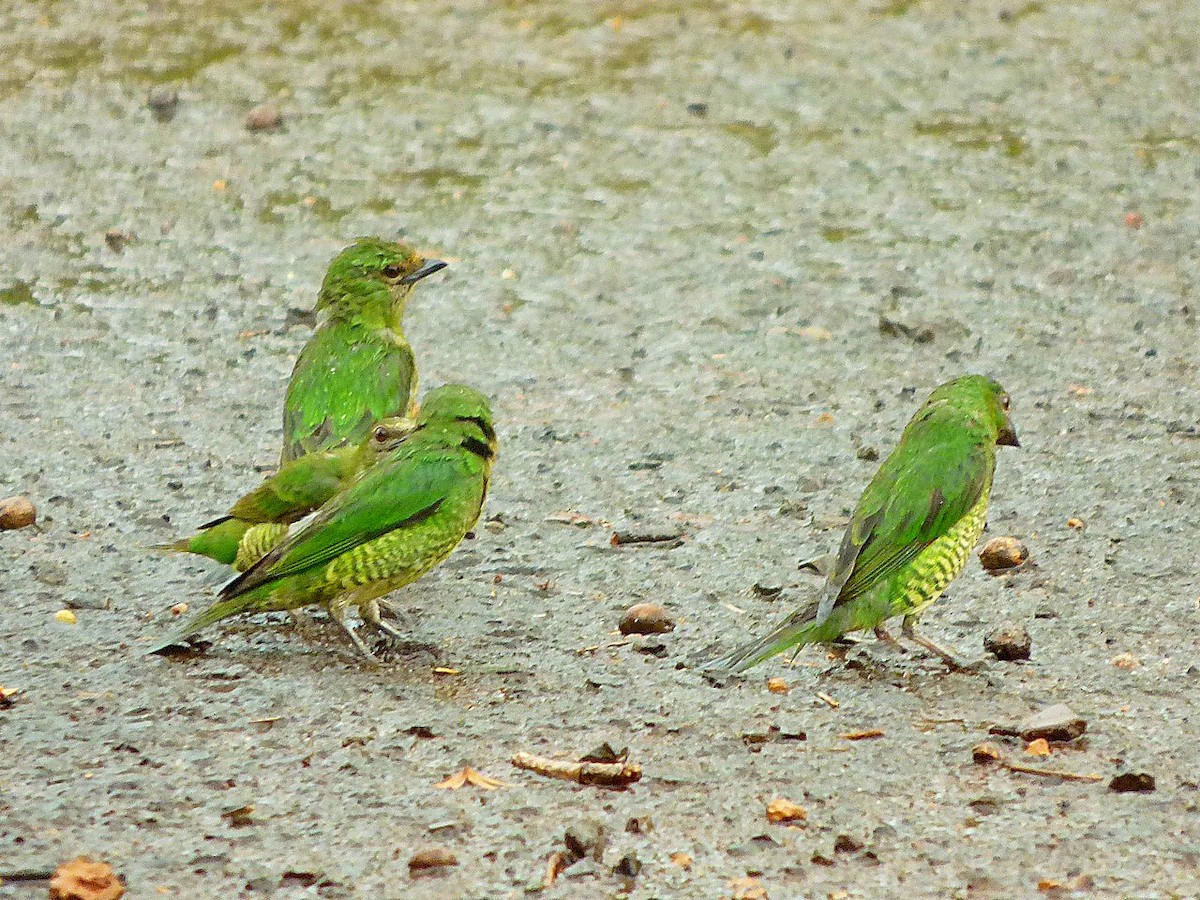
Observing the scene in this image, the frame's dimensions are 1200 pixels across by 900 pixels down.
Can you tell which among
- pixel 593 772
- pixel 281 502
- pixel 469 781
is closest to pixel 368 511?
pixel 281 502

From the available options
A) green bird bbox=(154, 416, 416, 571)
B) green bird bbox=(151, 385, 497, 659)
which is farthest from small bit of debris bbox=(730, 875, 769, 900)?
green bird bbox=(154, 416, 416, 571)

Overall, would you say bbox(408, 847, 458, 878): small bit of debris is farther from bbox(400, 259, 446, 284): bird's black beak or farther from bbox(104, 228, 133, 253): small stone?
bbox(104, 228, 133, 253): small stone

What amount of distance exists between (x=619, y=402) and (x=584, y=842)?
3.30 meters

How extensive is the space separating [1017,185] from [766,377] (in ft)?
8.57

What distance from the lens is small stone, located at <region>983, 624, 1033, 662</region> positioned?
16.5ft

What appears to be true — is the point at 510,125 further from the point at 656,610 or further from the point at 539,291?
the point at 656,610

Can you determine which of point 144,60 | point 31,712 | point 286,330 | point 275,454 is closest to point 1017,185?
point 286,330

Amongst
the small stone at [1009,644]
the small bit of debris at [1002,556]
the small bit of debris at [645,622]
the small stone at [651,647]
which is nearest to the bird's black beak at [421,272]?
the small bit of debris at [645,622]

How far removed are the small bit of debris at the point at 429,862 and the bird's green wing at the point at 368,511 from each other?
1254mm

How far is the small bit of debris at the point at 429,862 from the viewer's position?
12.7 feet

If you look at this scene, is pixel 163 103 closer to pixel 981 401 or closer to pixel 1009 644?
pixel 981 401

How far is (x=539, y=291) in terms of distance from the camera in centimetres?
810

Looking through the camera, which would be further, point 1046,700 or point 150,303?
point 150,303

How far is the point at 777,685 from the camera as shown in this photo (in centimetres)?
493
